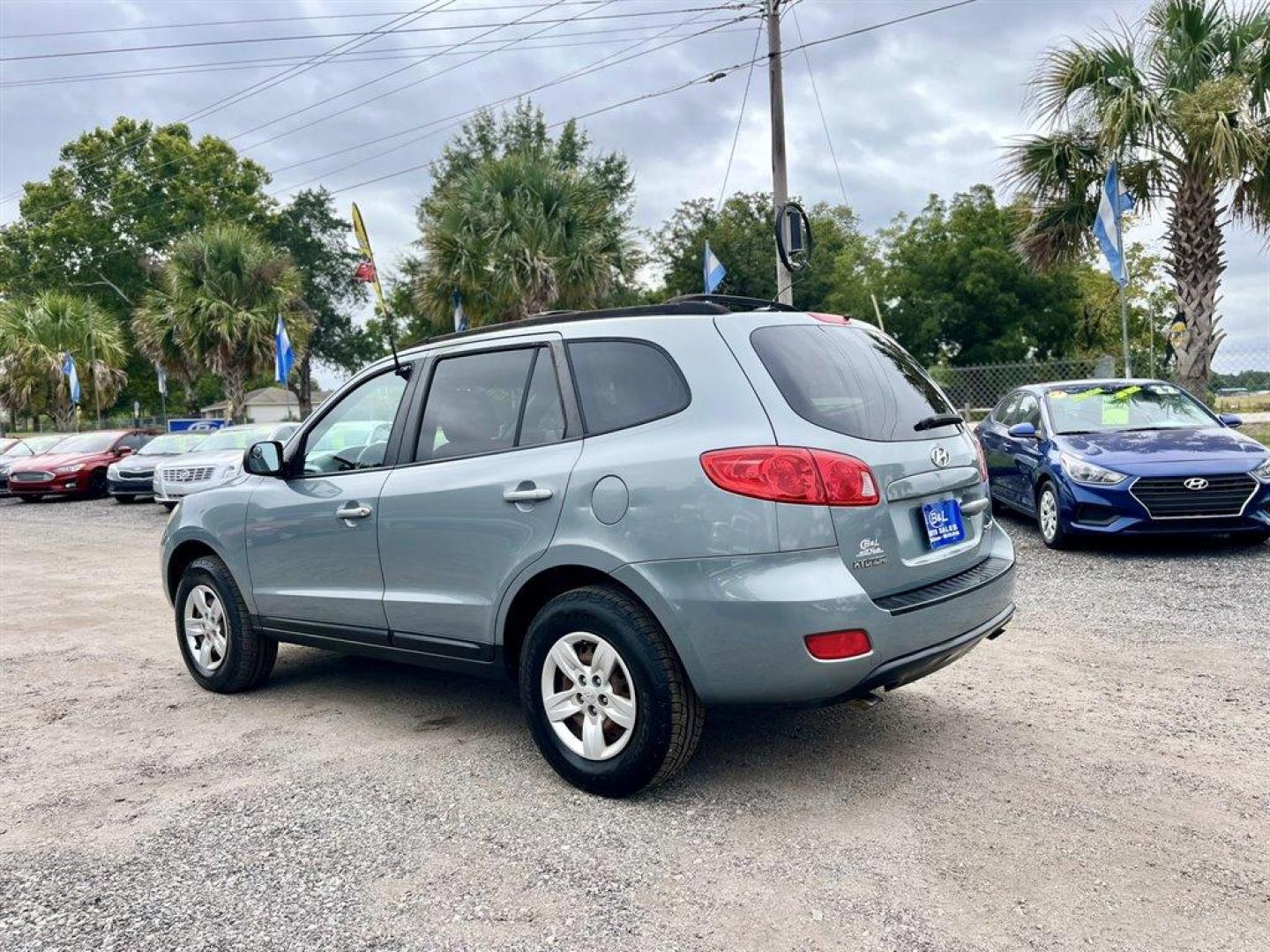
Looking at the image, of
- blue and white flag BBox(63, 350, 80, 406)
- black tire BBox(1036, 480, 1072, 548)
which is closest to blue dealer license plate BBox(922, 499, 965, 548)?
black tire BBox(1036, 480, 1072, 548)

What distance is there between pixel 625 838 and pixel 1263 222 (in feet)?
45.8

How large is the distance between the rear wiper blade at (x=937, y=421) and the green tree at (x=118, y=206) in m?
53.4

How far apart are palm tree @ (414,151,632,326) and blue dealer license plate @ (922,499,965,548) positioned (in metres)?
19.0

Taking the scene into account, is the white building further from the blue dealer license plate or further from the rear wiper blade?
the blue dealer license plate

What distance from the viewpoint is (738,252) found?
1646 inches

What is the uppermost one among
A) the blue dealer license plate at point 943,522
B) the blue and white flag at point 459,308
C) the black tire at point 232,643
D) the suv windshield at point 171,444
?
the blue and white flag at point 459,308

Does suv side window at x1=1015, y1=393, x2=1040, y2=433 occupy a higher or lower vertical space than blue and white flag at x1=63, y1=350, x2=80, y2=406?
lower

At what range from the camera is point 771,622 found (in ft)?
10.8

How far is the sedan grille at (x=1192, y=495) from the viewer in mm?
7906

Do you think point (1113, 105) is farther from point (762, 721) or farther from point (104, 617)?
point (104, 617)

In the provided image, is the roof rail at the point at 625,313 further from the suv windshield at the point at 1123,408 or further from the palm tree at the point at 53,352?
the palm tree at the point at 53,352

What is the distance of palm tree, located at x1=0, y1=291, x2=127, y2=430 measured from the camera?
37.8 m

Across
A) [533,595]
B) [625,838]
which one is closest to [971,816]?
[625,838]

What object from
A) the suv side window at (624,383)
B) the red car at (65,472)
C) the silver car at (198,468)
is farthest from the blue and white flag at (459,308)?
the suv side window at (624,383)
